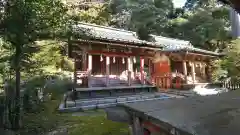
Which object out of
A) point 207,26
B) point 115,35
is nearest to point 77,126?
point 115,35

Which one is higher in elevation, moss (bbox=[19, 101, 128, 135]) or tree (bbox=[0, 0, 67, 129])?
tree (bbox=[0, 0, 67, 129])

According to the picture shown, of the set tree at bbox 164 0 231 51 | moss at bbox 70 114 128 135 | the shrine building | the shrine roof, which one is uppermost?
tree at bbox 164 0 231 51

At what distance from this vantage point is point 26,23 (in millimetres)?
5211

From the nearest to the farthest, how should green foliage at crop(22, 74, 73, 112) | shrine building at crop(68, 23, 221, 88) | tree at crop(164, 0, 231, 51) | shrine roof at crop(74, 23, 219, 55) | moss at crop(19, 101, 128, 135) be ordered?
1. moss at crop(19, 101, 128, 135)
2. shrine roof at crop(74, 23, 219, 55)
3. green foliage at crop(22, 74, 73, 112)
4. shrine building at crop(68, 23, 221, 88)
5. tree at crop(164, 0, 231, 51)

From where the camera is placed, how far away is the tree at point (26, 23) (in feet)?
16.5

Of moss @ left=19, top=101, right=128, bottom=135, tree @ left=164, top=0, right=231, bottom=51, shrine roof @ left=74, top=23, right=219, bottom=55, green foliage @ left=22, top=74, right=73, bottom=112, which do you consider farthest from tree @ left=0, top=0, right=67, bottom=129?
tree @ left=164, top=0, right=231, bottom=51

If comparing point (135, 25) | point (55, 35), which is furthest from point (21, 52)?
point (135, 25)

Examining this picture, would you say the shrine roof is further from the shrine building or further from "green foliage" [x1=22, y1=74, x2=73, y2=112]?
"green foliage" [x1=22, y1=74, x2=73, y2=112]

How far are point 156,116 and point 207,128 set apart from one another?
2.51ft

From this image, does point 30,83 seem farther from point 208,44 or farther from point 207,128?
point 208,44

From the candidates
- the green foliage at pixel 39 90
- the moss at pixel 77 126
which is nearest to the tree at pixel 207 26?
the green foliage at pixel 39 90

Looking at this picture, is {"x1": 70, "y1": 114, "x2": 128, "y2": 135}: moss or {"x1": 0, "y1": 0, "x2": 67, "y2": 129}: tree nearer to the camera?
{"x1": 0, "y1": 0, "x2": 67, "y2": 129}: tree

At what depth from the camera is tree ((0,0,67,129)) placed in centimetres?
503

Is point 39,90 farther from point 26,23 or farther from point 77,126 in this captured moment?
point 26,23
